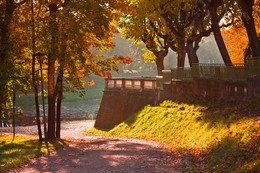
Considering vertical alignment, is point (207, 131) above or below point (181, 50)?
below

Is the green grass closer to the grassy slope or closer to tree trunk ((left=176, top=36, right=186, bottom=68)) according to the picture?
the grassy slope

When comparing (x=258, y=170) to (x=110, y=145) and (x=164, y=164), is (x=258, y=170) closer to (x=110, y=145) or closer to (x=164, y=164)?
(x=164, y=164)

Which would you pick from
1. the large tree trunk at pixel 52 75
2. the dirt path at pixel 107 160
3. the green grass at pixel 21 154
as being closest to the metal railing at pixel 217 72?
the dirt path at pixel 107 160

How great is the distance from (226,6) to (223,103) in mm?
8025

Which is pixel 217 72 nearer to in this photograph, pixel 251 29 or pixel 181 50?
pixel 251 29

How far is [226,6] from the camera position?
22828 millimetres

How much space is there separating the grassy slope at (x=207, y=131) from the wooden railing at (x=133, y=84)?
3.16 m

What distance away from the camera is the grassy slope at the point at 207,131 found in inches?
397

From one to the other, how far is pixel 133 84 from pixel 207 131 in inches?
598

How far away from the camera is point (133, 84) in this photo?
2997 centimetres

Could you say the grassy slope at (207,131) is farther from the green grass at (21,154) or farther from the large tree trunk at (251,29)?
the green grass at (21,154)

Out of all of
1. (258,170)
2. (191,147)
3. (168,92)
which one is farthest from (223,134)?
(168,92)

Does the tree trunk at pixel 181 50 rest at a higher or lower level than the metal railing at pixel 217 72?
higher

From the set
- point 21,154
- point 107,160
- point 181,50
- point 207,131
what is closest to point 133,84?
point 181,50
